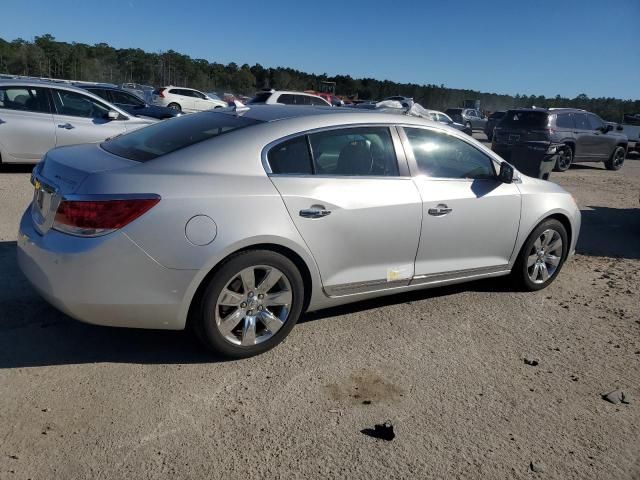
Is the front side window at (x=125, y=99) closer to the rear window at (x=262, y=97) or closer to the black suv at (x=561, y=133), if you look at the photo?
the rear window at (x=262, y=97)

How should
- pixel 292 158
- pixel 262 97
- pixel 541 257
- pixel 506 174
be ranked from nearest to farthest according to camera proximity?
pixel 292 158
pixel 506 174
pixel 541 257
pixel 262 97

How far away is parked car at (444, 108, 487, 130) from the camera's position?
1367 inches

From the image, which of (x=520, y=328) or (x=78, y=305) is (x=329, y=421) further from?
(x=520, y=328)

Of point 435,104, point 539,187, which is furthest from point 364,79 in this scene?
point 539,187

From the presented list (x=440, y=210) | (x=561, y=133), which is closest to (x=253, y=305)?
(x=440, y=210)

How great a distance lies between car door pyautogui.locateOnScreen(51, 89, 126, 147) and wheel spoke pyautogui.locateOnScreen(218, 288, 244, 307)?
7070 mm

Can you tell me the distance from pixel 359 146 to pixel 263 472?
2331 mm

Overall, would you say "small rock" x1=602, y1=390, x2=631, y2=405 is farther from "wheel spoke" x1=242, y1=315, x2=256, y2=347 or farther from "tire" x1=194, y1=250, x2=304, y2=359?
"wheel spoke" x1=242, y1=315, x2=256, y2=347

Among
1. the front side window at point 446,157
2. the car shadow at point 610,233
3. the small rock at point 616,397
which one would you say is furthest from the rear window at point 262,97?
the small rock at point 616,397

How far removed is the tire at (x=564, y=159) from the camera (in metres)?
15.6

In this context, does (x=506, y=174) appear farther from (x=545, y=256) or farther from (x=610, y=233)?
(x=610, y=233)

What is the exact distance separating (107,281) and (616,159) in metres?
18.4

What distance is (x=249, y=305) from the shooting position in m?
3.49

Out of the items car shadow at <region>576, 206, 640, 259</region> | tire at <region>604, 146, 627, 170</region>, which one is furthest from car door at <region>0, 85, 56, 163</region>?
tire at <region>604, 146, 627, 170</region>
